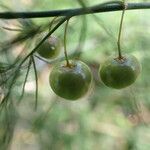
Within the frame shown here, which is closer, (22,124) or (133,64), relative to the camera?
(133,64)

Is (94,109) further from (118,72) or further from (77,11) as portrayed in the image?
(77,11)

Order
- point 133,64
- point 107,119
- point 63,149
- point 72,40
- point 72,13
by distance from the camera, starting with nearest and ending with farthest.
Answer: point 72,13 → point 133,64 → point 72,40 → point 63,149 → point 107,119

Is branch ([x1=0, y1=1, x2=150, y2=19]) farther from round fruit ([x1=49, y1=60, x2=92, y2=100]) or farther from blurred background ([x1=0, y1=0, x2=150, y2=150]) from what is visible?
blurred background ([x1=0, y1=0, x2=150, y2=150])

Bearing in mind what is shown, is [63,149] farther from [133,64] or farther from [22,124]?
[133,64]

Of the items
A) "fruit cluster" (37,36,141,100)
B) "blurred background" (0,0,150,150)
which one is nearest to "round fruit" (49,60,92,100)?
"fruit cluster" (37,36,141,100)

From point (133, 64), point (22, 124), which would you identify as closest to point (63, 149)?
point (22, 124)

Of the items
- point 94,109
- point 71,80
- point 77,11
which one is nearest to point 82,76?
point 71,80
